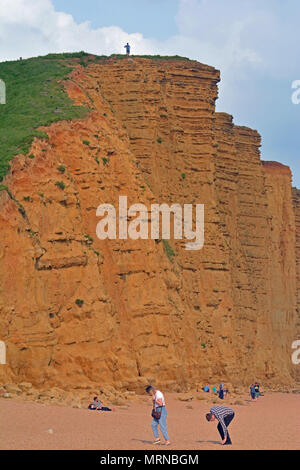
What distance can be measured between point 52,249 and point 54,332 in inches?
131

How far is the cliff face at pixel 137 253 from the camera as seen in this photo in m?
29.3

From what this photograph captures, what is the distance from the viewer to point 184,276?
46.8m

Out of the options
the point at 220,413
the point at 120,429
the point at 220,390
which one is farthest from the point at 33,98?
the point at 220,413

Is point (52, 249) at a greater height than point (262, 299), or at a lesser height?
lesser

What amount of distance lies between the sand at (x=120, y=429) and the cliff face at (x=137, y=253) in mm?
3718

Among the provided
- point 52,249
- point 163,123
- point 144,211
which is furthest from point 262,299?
point 52,249

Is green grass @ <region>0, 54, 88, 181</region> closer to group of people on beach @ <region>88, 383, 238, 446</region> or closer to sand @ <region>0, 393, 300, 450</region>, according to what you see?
sand @ <region>0, 393, 300, 450</region>

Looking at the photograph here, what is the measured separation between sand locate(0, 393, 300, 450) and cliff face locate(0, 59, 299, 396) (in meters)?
3.72

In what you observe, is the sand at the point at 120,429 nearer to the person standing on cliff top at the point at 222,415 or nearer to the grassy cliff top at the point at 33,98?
the person standing on cliff top at the point at 222,415

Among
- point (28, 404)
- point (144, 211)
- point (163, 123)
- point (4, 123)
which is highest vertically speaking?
point (163, 123)

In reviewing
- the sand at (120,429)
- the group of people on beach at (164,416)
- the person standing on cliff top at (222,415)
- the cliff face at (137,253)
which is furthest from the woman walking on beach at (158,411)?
the cliff face at (137,253)

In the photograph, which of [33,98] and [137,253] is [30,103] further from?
[137,253]

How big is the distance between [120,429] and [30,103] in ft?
70.6

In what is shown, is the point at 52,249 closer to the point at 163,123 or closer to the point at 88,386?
the point at 88,386
